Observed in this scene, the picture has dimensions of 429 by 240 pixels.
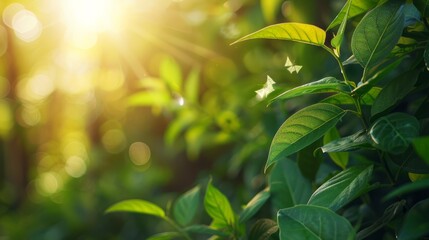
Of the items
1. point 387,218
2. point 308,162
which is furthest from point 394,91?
point 308,162

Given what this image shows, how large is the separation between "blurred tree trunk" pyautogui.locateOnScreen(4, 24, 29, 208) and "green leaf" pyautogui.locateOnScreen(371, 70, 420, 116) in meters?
3.81

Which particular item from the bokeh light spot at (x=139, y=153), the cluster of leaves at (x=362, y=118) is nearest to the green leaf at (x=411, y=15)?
the cluster of leaves at (x=362, y=118)

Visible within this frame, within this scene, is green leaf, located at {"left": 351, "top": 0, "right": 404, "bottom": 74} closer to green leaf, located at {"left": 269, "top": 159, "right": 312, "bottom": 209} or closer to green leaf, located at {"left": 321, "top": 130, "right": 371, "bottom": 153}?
green leaf, located at {"left": 321, "top": 130, "right": 371, "bottom": 153}

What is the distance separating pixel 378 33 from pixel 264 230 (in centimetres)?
32

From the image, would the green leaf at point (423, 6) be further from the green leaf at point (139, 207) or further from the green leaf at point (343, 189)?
the green leaf at point (139, 207)

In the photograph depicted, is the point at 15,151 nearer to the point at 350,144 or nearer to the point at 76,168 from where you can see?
the point at 76,168

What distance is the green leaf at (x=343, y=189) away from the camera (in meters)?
0.71

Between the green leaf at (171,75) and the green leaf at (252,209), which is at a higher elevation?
the green leaf at (171,75)

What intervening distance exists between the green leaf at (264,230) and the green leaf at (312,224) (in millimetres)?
158

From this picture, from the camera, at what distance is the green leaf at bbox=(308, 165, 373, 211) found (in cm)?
71

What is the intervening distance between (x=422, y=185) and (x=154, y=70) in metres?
2.44

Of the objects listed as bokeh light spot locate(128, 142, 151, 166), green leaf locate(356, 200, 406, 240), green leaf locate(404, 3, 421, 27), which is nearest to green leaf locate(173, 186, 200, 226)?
green leaf locate(356, 200, 406, 240)

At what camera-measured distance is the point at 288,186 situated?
1017 mm

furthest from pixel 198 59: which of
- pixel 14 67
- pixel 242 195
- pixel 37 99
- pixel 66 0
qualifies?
pixel 37 99
